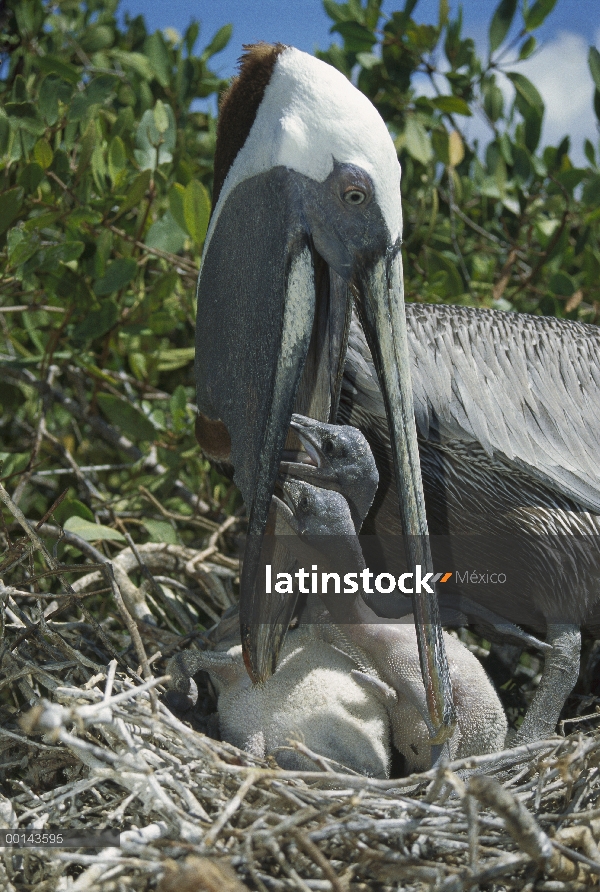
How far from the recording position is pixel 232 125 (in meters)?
2.27

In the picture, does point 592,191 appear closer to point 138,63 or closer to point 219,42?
point 219,42

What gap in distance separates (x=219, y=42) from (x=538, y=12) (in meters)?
1.23

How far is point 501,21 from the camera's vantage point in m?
3.37

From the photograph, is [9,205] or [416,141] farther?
[416,141]

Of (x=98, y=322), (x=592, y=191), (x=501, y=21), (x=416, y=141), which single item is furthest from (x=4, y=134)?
(x=592, y=191)

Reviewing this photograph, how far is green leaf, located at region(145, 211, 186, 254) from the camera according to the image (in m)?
2.92

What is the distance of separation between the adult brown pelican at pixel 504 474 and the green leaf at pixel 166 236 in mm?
835

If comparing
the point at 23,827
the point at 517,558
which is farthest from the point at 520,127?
the point at 23,827

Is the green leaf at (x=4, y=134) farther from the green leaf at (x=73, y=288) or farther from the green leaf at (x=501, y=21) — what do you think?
the green leaf at (x=501, y=21)

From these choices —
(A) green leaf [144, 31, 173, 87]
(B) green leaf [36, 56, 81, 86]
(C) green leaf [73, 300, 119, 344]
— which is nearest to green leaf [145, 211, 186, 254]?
(C) green leaf [73, 300, 119, 344]

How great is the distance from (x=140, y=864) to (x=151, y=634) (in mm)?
1202

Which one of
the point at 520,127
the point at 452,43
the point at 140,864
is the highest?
the point at 452,43

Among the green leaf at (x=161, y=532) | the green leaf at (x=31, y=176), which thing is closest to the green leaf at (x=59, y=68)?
the green leaf at (x=31, y=176)

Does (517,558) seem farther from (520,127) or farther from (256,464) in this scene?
(520,127)
